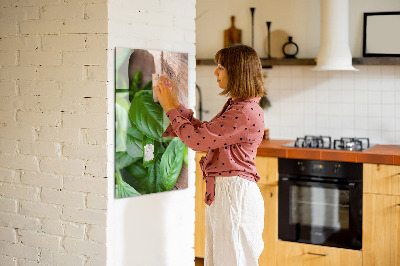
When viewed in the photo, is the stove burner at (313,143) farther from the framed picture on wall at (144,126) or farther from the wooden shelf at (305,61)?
the framed picture on wall at (144,126)

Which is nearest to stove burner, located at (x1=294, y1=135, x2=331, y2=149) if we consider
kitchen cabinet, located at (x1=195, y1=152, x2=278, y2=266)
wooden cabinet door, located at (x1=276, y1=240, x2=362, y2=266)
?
kitchen cabinet, located at (x1=195, y1=152, x2=278, y2=266)

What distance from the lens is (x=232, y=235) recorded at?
2727mm

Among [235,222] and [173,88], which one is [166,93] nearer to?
[173,88]

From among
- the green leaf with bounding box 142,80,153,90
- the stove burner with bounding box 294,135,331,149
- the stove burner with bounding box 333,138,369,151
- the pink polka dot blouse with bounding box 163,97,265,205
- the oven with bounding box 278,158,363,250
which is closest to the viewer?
the pink polka dot blouse with bounding box 163,97,265,205

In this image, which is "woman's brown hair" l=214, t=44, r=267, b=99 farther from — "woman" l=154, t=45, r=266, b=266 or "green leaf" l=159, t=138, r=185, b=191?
"green leaf" l=159, t=138, r=185, b=191

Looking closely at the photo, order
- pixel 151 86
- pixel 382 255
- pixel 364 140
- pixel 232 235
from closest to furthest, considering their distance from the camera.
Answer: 1. pixel 232 235
2. pixel 151 86
3. pixel 382 255
4. pixel 364 140

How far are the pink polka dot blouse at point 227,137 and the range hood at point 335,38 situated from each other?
1676mm

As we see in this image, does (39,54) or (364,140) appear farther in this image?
(364,140)

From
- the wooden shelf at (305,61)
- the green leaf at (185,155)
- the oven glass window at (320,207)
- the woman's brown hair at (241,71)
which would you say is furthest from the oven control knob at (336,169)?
the woman's brown hair at (241,71)

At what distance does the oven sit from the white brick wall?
1.70 metres

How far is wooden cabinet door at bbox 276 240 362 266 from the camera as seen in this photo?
13.0 feet

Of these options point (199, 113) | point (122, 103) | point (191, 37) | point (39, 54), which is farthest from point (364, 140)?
point (39, 54)

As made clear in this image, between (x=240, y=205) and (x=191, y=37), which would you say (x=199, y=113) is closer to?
(x=191, y=37)

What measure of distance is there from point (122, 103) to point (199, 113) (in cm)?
226
